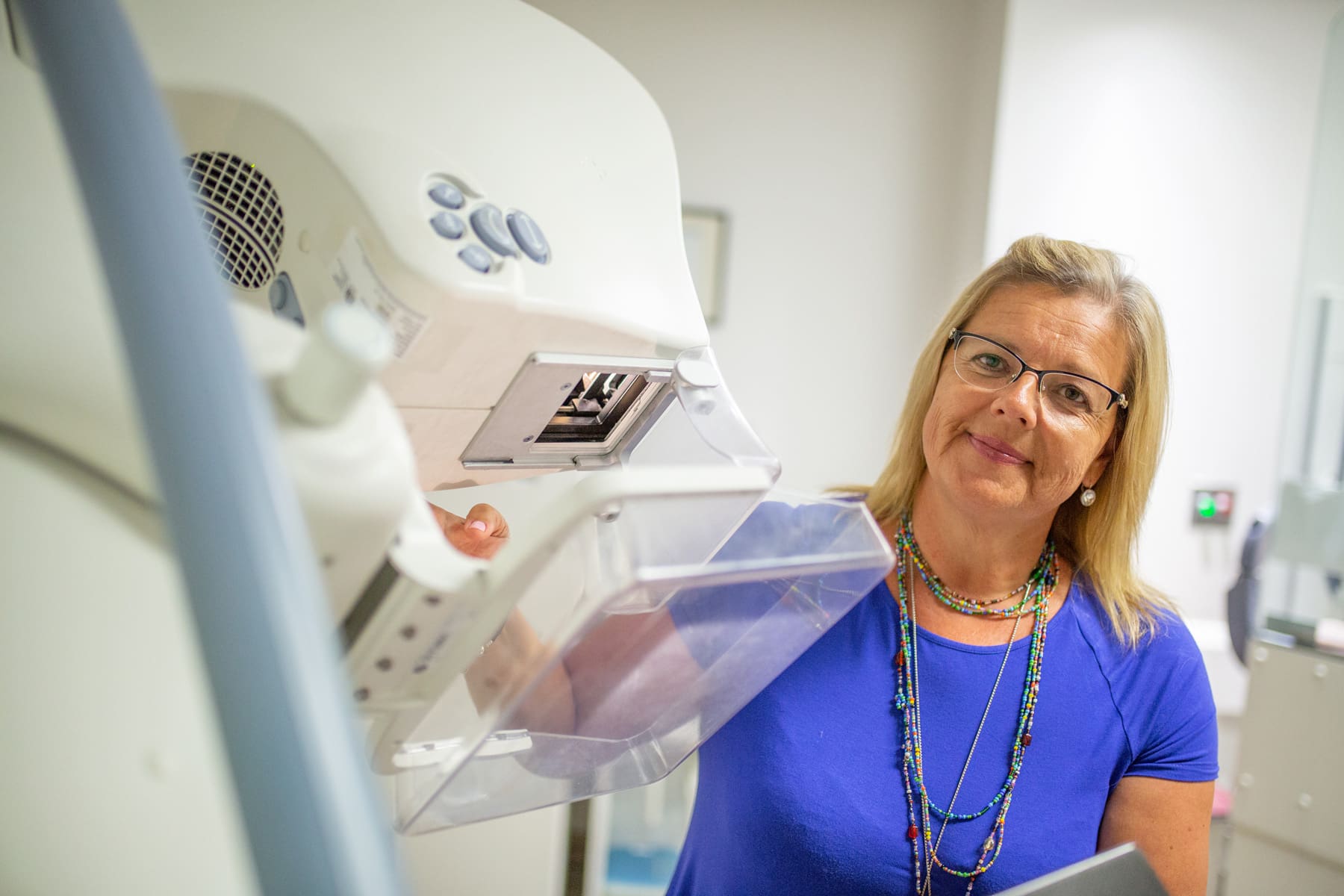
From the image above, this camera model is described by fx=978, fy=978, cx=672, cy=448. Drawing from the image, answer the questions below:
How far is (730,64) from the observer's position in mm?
2990

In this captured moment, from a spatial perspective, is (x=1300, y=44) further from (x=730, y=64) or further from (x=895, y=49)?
(x=730, y=64)

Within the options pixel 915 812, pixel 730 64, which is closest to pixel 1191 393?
pixel 730 64

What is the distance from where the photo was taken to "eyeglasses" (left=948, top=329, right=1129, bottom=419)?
1121 mm

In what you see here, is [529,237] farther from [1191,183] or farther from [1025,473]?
[1191,183]

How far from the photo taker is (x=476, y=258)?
0.58m

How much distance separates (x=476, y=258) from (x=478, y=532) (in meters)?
0.20

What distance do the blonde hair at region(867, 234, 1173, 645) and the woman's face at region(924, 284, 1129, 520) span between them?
0.07 feet

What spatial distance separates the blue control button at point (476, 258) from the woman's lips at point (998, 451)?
70 cm

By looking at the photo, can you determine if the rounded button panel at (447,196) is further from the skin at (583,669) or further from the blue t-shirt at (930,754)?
the blue t-shirt at (930,754)

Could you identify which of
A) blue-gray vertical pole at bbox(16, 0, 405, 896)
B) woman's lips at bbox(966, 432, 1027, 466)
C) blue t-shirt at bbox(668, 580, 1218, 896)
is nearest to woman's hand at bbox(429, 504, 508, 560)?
blue-gray vertical pole at bbox(16, 0, 405, 896)

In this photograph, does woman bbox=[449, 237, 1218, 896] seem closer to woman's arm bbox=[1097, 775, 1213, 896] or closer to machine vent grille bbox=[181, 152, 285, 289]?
woman's arm bbox=[1097, 775, 1213, 896]

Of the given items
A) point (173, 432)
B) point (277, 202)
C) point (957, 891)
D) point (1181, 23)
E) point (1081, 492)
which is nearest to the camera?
point (173, 432)

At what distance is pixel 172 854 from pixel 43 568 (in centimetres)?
14

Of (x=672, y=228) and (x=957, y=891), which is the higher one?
(x=672, y=228)
